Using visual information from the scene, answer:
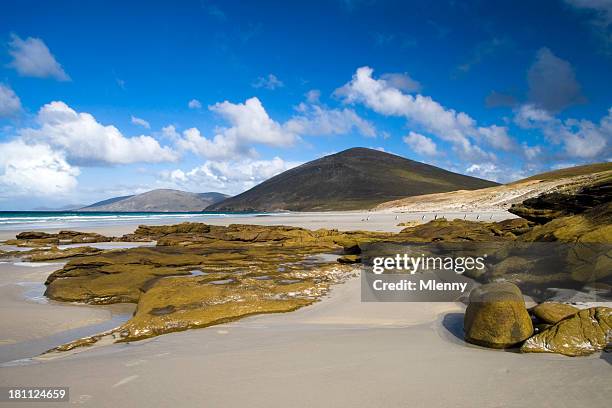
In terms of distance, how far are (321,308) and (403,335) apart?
2.86 metres

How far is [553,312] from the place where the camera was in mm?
6520

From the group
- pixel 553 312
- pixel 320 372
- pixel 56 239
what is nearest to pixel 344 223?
pixel 56 239

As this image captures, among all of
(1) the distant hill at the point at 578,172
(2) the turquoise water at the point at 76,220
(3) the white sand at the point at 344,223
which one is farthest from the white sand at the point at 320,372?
(1) the distant hill at the point at 578,172

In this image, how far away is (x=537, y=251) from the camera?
376 inches

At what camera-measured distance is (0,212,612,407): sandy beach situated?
4.47 m

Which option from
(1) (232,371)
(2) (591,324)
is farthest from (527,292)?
(1) (232,371)

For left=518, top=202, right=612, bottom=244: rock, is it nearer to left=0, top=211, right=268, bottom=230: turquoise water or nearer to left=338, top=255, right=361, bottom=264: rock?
left=338, top=255, right=361, bottom=264: rock

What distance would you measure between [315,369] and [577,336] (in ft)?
13.1

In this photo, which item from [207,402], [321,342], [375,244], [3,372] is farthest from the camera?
[375,244]

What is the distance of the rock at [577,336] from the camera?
219 inches

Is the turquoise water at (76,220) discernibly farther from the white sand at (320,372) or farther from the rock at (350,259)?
the white sand at (320,372)

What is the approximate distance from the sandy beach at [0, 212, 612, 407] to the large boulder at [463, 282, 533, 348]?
26 cm

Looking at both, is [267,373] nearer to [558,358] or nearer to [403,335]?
[403,335]

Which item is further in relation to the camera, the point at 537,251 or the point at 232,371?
the point at 537,251
